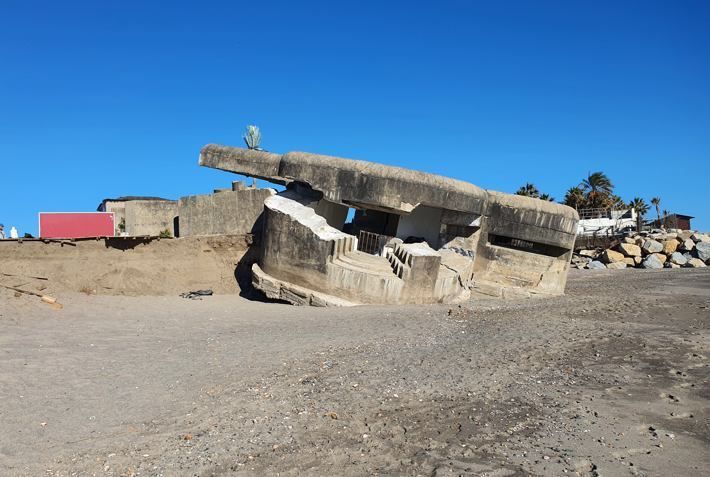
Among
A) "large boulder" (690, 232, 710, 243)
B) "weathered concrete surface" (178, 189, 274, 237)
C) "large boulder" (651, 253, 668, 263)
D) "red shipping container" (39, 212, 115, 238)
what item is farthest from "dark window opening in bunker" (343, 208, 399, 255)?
A: "large boulder" (690, 232, 710, 243)

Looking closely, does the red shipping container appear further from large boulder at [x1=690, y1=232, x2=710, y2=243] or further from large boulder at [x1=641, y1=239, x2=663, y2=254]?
large boulder at [x1=690, y1=232, x2=710, y2=243]

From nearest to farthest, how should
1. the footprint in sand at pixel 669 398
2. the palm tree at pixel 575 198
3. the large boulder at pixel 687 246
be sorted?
the footprint in sand at pixel 669 398, the large boulder at pixel 687 246, the palm tree at pixel 575 198

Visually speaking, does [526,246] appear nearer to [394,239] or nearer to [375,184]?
[394,239]

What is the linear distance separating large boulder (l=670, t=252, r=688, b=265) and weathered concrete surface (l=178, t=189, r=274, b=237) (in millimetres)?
17236

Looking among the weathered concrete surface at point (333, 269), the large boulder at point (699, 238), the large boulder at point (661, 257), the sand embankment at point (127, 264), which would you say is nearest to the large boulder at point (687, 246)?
the large boulder at point (699, 238)

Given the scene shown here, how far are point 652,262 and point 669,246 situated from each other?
219 centimetres

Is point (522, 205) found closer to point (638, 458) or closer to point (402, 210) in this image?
point (402, 210)

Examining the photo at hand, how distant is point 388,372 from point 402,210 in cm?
538

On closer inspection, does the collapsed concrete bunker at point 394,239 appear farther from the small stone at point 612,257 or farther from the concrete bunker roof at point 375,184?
the small stone at point 612,257

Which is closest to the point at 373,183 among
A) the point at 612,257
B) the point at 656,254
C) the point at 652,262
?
A: the point at 612,257

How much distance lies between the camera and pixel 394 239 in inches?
449

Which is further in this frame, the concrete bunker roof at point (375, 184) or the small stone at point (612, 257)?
the small stone at point (612, 257)

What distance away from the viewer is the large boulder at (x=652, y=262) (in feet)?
69.5

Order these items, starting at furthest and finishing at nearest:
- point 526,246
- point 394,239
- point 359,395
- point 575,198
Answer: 1. point 575,198
2. point 526,246
3. point 394,239
4. point 359,395
